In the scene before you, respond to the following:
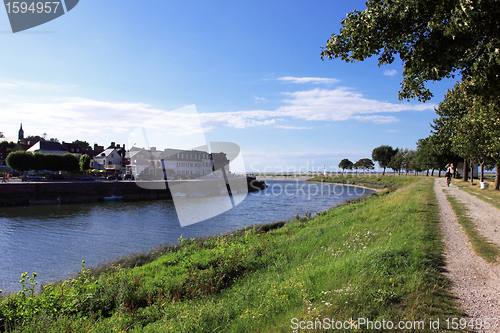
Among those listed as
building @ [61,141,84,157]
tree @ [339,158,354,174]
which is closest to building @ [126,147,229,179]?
building @ [61,141,84,157]

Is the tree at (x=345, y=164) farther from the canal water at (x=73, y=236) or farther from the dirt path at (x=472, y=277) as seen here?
the dirt path at (x=472, y=277)

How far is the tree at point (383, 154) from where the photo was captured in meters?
119

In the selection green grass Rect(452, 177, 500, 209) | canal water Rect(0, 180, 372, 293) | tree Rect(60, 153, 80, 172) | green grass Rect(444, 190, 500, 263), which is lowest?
canal water Rect(0, 180, 372, 293)

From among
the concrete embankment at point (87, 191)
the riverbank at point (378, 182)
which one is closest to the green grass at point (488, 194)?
the riverbank at point (378, 182)

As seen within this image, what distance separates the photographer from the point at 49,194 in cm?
4706

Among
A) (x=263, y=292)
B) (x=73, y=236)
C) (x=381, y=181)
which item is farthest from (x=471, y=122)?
(x=381, y=181)

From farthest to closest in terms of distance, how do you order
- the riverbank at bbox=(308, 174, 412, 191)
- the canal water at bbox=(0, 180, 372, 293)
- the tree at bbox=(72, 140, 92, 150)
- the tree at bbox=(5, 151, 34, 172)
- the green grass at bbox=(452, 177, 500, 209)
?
the tree at bbox=(72, 140, 92, 150), the riverbank at bbox=(308, 174, 412, 191), the tree at bbox=(5, 151, 34, 172), the green grass at bbox=(452, 177, 500, 209), the canal water at bbox=(0, 180, 372, 293)

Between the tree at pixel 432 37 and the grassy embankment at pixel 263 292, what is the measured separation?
196 inches

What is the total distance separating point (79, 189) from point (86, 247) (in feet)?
117

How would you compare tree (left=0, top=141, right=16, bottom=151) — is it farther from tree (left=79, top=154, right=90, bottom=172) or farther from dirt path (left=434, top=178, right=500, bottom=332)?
dirt path (left=434, top=178, right=500, bottom=332)

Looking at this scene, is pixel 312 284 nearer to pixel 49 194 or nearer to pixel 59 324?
pixel 59 324

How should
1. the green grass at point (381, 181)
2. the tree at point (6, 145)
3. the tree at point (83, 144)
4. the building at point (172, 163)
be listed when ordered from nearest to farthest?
the green grass at point (381, 181)
the building at point (172, 163)
the tree at point (6, 145)
the tree at point (83, 144)

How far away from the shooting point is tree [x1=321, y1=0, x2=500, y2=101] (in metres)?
6.33

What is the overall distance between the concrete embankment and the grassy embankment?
146 feet
